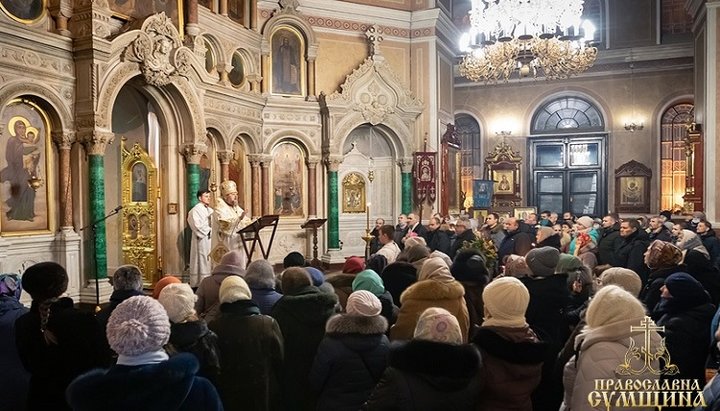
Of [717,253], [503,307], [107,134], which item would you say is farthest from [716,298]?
[107,134]

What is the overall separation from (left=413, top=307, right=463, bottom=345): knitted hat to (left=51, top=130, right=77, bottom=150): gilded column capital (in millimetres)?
8556

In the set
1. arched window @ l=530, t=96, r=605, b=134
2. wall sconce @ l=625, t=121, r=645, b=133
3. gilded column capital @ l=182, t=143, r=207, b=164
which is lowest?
gilded column capital @ l=182, t=143, r=207, b=164

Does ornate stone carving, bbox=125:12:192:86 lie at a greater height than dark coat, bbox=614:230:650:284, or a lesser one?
greater

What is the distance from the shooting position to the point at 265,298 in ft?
15.4

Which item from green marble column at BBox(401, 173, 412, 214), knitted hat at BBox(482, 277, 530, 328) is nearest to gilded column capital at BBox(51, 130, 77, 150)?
knitted hat at BBox(482, 277, 530, 328)

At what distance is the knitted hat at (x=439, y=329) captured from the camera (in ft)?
9.66

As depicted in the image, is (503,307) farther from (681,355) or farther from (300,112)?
(300,112)

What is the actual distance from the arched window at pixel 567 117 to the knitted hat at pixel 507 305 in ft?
68.2

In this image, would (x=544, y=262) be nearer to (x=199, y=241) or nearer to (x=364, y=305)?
(x=364, y=305)

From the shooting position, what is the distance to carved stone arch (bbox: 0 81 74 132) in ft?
28.1

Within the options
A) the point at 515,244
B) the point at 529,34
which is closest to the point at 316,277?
the point at 515,244

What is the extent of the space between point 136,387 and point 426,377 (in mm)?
1328

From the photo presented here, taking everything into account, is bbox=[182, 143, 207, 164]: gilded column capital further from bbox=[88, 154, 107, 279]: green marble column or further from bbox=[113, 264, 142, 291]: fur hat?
bbox=[113, 264, 142, 291]: fur hat

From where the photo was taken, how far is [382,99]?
17.0 m
